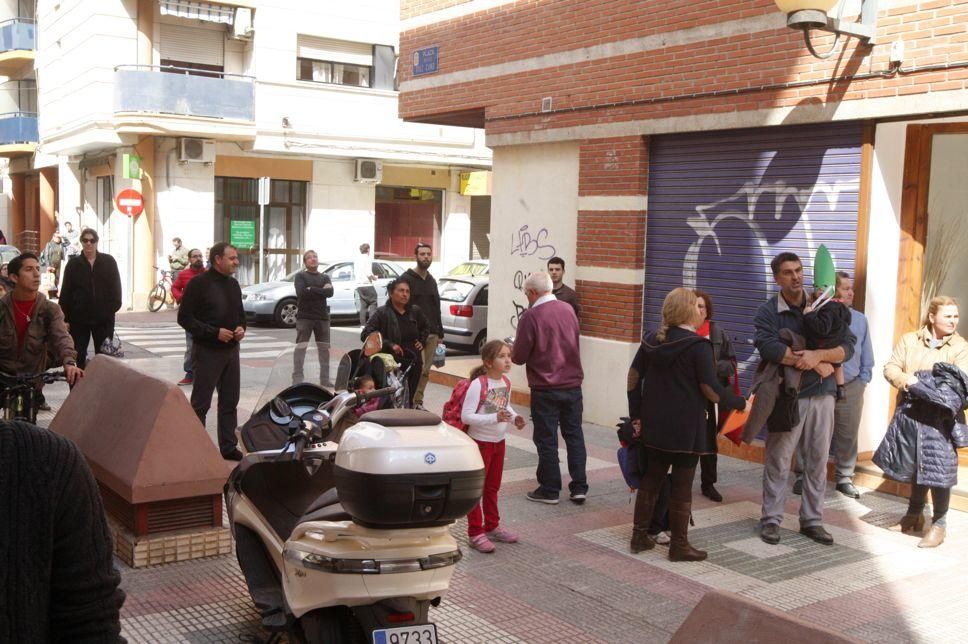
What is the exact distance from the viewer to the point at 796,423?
23.2 ft

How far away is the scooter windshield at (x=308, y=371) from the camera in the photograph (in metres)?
5.39

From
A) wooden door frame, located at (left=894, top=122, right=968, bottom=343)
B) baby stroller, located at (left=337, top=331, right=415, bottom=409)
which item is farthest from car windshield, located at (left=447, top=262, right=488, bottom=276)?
baby stroller, located at (left=337, top=331, right=415, bottom=409)

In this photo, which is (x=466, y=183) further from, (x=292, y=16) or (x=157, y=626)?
(x=157, y=626)

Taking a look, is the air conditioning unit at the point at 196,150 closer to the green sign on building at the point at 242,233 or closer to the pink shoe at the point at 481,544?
the green sign on building at the point at 242,233

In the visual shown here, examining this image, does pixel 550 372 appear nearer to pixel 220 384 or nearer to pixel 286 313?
pixel 220 384

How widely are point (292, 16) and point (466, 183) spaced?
6987 millimetres

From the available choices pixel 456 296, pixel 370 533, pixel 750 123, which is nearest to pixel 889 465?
pixel 750 123

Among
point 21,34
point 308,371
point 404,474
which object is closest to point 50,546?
point 404,474

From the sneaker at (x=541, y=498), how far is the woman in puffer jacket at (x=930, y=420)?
2.44 metres

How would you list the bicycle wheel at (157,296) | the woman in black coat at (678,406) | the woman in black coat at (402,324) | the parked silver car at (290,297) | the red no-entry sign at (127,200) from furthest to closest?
the bicycle wheel at (157,296) → the red no-entry sign at (127,200) → the parked silver car at (290,297) → the woman in black coat at (402,324) → the woman in black coat at (678,406)

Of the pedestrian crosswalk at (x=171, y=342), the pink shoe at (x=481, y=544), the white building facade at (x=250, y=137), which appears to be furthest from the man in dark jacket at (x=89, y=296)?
the white building facade at (x=250, y=137)

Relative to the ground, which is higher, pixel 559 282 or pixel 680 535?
pixel 559 282

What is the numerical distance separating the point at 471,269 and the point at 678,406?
47.4 ft

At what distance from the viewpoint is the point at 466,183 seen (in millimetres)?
30516
